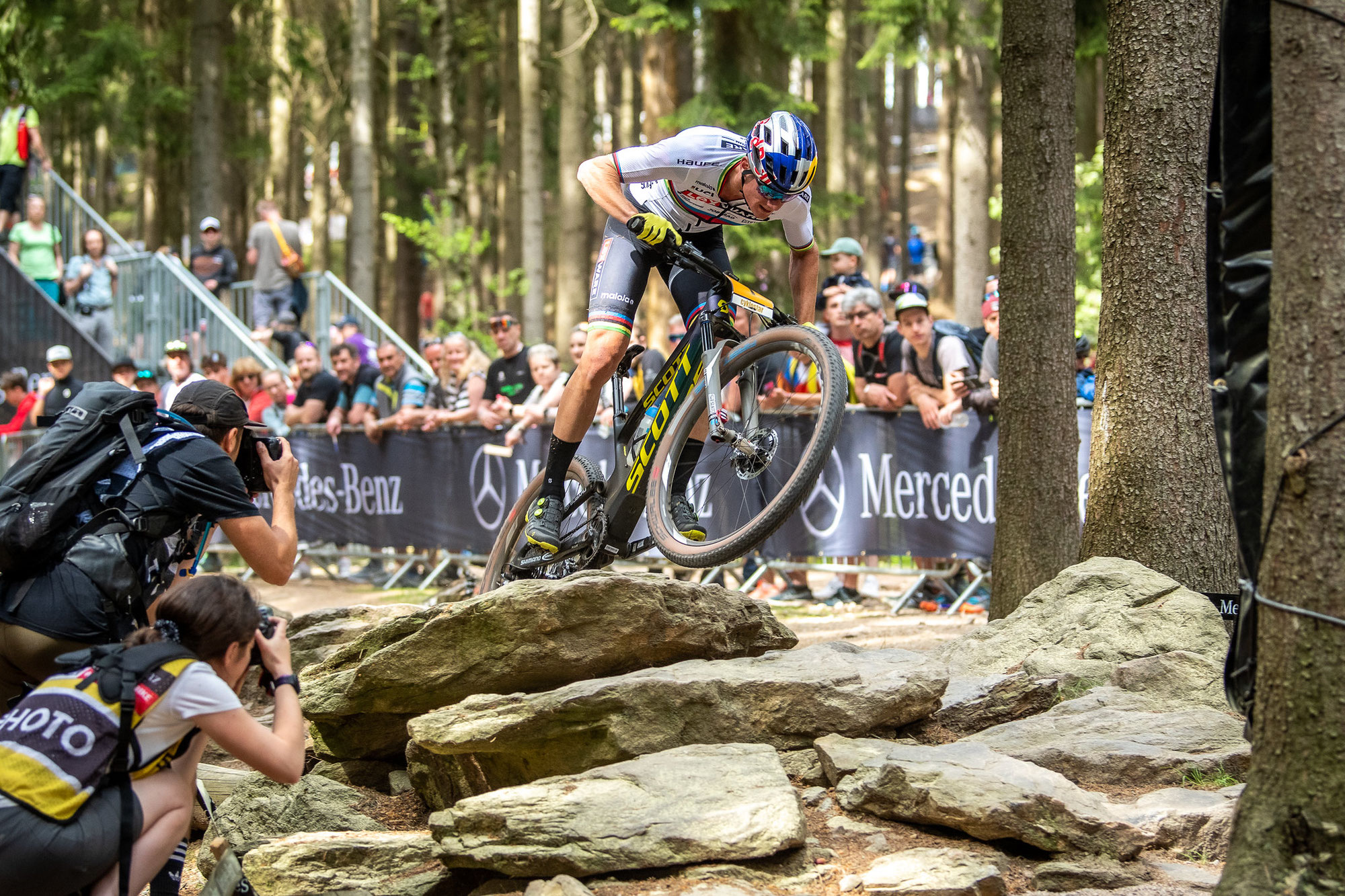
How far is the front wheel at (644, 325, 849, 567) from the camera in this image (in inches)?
193

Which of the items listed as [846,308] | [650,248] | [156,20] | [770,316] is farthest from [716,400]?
[156,20]

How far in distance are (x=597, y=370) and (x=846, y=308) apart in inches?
188

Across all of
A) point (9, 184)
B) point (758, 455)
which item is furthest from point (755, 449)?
point (9, 184)

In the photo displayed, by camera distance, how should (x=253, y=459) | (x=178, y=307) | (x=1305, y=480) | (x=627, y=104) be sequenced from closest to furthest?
(x=1305, y=480)
(x=253, y=459)
(x=178, y=307)
(x=627, y=104)

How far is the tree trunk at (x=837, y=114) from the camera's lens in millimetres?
21703

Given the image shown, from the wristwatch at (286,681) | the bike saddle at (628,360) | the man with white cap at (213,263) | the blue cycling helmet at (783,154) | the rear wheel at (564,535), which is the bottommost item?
the wristwatch at (286,681)

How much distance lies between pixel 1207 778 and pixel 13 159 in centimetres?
1776

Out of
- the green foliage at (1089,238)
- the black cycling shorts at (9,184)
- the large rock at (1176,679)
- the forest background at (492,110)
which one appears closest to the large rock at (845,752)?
the large rock at (1176,679)

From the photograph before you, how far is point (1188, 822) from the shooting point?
167 inches

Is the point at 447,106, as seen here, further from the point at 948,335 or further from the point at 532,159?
the point at 948,335

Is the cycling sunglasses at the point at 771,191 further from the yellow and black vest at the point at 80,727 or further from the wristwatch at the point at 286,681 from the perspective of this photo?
the yellow and black vest at the point at 80,727

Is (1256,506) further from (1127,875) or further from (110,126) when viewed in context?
(110,126)

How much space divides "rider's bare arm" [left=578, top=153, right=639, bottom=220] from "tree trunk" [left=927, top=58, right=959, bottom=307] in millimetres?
15342

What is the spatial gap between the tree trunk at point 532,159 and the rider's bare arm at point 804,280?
14365mm
